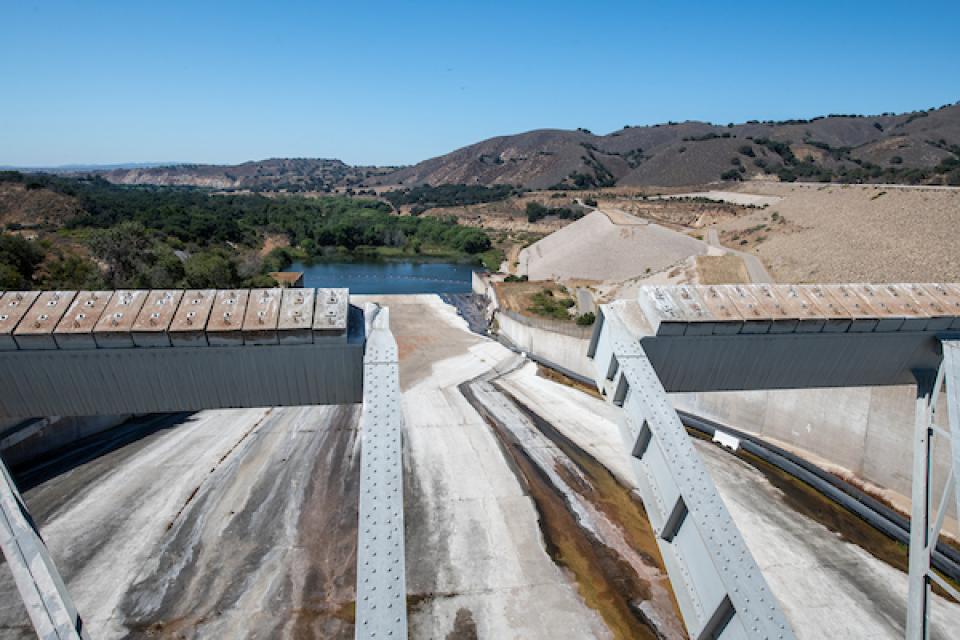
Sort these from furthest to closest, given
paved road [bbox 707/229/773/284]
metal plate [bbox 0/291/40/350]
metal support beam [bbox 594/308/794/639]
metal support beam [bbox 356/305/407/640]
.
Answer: paved road [bbox 707/229/773/284] < metal plate [bbox 0/291/40/350] < metal support beam [bbox 594/308/794/639] < metal support beam [bbox 356/305/407/640]

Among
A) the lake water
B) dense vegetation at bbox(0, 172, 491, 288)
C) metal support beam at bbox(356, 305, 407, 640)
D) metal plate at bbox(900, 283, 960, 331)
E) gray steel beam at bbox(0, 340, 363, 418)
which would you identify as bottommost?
the lake water

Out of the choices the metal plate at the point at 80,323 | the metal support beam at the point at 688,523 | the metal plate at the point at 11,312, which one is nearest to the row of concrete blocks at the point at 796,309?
the metal support beam at the point at 688,523

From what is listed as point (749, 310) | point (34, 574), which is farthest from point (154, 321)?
point (749, 310)

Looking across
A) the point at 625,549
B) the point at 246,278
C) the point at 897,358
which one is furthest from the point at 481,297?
the point at 897,358

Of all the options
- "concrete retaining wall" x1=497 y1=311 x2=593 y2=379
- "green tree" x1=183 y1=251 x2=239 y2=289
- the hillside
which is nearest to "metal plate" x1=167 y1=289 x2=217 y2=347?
"concrete retaining wall" x1=497 y1=311 x2=593 y2=379

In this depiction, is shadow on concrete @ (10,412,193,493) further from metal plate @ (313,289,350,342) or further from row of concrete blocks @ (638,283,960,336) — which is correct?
row of concrete blocks @ (638,283,960,336)

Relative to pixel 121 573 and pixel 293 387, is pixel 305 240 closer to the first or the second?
pixel 121 573

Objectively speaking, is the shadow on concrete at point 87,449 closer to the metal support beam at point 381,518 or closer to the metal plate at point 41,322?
the metal plate at point 41,322
